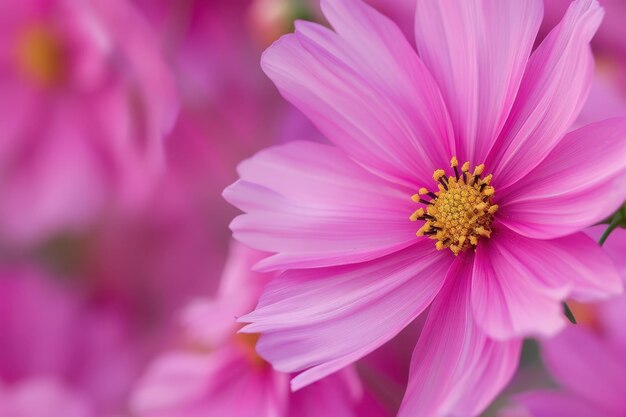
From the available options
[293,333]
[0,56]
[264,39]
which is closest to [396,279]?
[293,333]

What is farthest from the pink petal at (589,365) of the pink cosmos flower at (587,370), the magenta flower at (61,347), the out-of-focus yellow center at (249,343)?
the magenta flower at (61,347)

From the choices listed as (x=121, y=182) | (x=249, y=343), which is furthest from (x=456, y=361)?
(x=121, y=182)

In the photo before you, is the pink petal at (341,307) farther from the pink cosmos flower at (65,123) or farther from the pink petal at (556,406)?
the pink cosmos flower at (65,123)

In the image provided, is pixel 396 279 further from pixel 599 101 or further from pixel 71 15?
A: pixel 71 15

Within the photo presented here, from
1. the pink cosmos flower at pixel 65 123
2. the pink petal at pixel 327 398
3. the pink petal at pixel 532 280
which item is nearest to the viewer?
the pink petal at pixel 532 280

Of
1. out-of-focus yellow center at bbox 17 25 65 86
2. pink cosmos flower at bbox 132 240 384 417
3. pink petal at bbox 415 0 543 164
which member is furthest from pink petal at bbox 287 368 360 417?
out-of-focus yellow center at bbox 17 25 65 86

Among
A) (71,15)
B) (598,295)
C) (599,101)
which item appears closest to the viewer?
(598,295)
